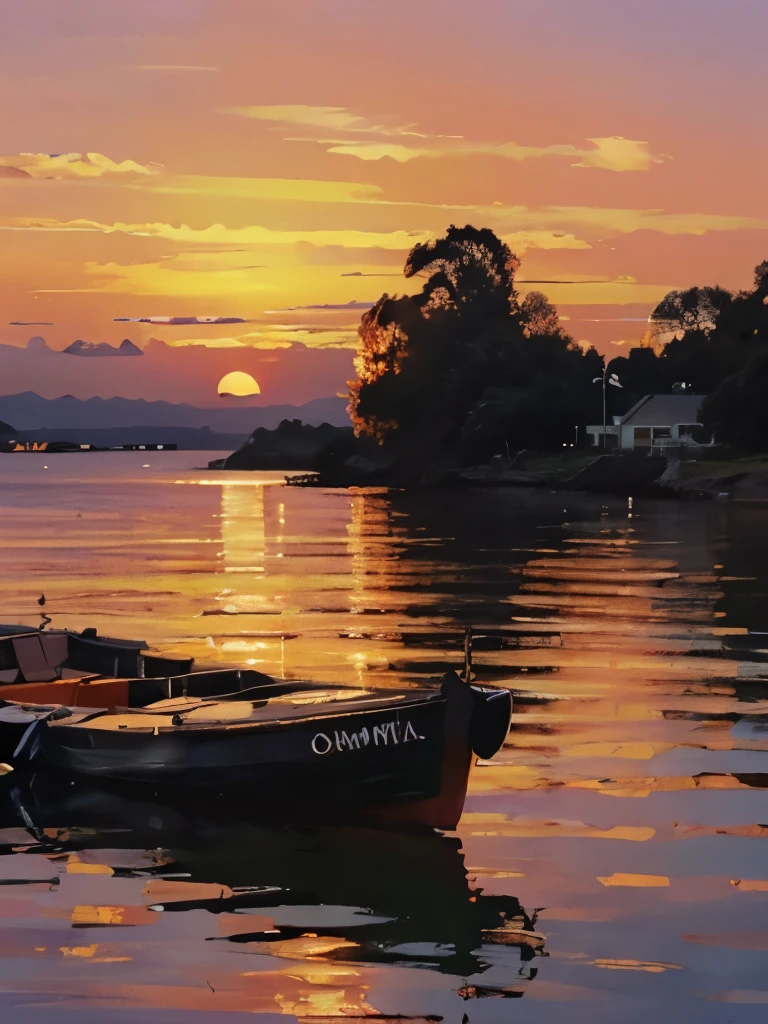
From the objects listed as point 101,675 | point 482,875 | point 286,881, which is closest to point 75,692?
point 101,675

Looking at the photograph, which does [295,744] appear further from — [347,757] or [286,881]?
[286,881]

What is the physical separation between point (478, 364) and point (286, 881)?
14768 centimetres

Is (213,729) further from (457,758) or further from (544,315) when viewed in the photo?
(544,315)

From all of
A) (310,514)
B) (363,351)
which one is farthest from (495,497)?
(363,351)

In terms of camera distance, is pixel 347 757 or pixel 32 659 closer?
pixel 347 757

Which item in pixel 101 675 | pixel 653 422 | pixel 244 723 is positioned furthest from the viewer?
pixel 653 422

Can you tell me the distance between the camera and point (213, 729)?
19.4 meters

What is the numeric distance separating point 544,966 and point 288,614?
32110 millimetres

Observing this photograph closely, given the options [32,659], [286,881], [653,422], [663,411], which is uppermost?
[663,411]

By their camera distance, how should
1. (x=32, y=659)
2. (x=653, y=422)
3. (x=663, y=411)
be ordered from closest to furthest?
(x=32, y=659)
(x=653, y=422)
(x=663, y=411)

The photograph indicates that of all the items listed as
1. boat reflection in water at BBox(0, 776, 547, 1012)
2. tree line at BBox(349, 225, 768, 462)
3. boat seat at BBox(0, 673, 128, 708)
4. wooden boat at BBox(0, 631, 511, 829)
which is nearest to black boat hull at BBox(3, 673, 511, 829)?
wooden boat at BBox(0, 631, 511, 829)

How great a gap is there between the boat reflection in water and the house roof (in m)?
142

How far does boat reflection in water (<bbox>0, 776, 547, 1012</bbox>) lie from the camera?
14570 millimetres

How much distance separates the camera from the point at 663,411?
526ft
